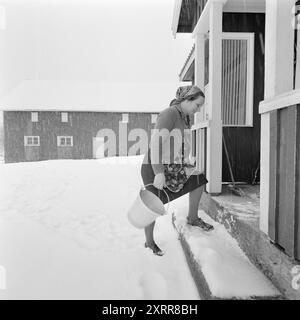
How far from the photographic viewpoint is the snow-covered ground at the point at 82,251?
249 cm

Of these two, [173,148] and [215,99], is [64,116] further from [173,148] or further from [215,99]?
[173,148]

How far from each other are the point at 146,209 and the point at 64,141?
71.9 feet

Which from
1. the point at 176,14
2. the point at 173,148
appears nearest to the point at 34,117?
the point at 176,14

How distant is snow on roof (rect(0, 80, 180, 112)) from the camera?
79.9ft

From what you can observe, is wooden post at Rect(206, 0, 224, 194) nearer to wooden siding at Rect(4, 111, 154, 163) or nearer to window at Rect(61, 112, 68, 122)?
wooden siding at Rect(4, 111, 154, 163)

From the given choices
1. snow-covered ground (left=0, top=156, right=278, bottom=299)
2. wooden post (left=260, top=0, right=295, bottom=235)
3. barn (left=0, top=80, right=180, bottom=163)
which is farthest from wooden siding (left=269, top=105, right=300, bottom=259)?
barn (left=0, top=80, right=180, bottom=163)

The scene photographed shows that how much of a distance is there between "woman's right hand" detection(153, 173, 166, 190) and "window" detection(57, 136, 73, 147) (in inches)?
853

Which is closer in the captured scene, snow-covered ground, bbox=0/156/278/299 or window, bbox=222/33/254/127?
snow-covered ground, bbox=0/156/278/299

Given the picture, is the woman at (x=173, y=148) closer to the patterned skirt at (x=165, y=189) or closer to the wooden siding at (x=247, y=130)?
the patterned skirt at (x=165, y=189)

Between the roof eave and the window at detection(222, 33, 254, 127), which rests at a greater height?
the roof eave

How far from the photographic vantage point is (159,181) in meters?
2.61
